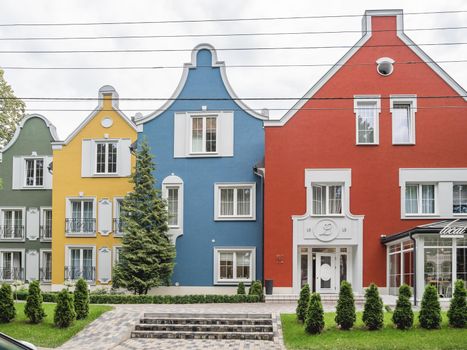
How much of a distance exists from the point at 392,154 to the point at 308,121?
3.38m

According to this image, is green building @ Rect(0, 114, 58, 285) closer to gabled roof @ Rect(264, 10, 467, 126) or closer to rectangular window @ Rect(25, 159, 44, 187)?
rectangular window @ Rect(25, 159, 44, 187)

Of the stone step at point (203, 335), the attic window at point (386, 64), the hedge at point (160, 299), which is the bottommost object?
the stone step at point (203, 335)

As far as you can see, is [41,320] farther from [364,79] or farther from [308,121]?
[364,79]

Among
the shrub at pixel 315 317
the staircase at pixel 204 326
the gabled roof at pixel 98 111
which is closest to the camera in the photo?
the shrub at pixel 315 317

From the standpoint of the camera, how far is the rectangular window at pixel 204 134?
25.1 metres

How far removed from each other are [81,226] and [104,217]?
1133 millimetres

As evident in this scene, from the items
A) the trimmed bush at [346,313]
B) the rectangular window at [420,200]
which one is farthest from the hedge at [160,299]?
the trimmed bush at [346,313]

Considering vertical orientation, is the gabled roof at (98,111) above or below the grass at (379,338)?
above

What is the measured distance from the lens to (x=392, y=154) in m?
22.8

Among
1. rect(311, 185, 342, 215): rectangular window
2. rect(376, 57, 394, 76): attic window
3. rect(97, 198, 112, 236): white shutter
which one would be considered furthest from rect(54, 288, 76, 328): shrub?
rect(376, 57, 394, 76): attic window

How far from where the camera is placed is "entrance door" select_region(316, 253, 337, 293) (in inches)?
909

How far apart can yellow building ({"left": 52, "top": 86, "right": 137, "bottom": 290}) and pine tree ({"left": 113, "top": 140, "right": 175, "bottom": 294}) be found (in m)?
2.81

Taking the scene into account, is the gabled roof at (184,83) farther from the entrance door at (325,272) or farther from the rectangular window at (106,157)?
the entrance door at (325,272)

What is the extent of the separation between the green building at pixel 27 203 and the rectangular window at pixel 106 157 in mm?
2946
